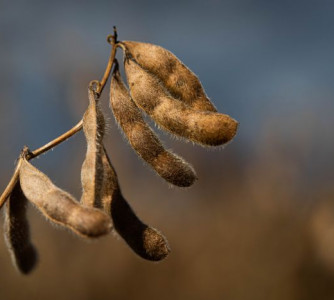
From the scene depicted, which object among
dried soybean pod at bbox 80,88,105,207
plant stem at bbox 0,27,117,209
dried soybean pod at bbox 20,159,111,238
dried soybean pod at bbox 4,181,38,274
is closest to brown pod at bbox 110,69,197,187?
plant stem at bbox 0,27,117,209

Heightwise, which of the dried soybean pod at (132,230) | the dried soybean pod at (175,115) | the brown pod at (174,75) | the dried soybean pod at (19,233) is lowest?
the dried soybean pod at (19,233)

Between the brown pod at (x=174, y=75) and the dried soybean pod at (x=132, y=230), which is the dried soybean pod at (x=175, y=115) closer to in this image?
the brown pod at (x=174, y=75)

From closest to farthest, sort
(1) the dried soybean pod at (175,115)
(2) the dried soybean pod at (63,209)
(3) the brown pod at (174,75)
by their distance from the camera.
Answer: (2) the dried soybean pod at (63,209)
(1) the dried soybean pod at (175,115)
(3) the brown pod at (174,75)

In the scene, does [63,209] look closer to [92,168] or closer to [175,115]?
[92,168]

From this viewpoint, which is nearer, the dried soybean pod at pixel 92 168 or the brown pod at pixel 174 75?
the dried soybean pod at pixel 92 168

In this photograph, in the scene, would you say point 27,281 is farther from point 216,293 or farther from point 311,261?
point 311,261

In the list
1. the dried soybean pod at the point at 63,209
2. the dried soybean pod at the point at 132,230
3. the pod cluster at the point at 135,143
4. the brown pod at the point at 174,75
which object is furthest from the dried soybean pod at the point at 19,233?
the brown pod at the point at 174,75
